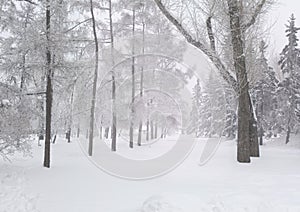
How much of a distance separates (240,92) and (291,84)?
18005mm

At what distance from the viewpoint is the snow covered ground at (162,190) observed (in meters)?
Result: 5.63

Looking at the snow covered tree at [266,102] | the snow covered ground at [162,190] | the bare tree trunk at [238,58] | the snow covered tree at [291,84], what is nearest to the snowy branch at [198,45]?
the bare tree trunk at [238,58]

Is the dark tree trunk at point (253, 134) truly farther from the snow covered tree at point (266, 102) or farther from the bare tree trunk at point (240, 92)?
the snow covered tree at point (266, 102)

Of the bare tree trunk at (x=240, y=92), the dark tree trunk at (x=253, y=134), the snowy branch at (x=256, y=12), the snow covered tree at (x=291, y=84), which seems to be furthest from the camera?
the snow covered tree at (x=291, y=84)

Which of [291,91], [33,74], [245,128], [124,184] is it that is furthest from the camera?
[291,91]

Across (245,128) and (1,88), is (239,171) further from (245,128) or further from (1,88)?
(1,88)

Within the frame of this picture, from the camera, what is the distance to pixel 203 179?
8.67m

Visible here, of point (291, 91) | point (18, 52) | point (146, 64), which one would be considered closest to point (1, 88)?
point (18, 52)

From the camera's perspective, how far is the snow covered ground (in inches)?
222

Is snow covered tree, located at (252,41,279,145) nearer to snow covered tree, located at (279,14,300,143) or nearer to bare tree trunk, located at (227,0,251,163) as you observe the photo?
snow covered tree, located at (279,14,300,143)

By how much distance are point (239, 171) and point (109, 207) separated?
5092mm

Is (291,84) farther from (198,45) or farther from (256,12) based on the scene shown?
(198,45)

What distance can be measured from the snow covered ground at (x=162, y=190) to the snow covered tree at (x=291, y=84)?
1701 centimetres

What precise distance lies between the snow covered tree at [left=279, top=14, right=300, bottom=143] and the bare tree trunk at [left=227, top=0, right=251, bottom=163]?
56.4ft
